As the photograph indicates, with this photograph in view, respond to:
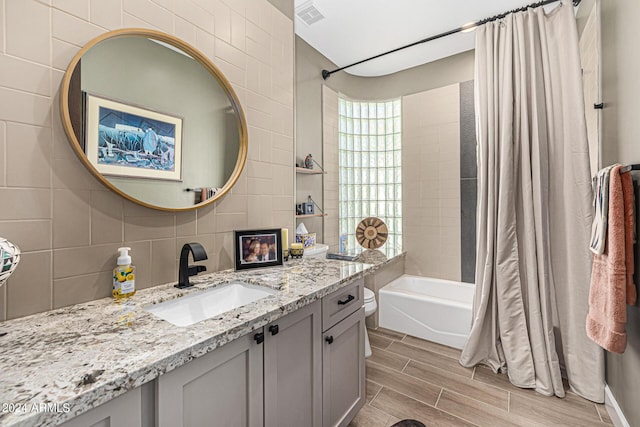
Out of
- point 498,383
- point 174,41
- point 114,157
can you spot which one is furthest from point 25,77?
point 498,383

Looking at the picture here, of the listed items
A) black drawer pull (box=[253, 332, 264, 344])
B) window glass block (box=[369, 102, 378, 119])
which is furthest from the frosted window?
black drawer pull (box=[253, 332, 264, 344])

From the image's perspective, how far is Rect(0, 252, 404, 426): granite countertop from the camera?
490 millimetres

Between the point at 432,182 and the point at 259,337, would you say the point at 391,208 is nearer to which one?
the point at 432,182

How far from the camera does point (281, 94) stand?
174 cm

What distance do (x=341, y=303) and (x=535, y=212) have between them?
4.86 ft

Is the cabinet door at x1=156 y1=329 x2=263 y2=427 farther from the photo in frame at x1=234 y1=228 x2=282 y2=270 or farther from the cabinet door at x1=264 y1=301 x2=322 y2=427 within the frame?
the photo in frame at x1=234 y1=228 x2=282 y2=270

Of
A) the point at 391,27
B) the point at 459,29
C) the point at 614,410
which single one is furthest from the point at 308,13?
the point at 614,410

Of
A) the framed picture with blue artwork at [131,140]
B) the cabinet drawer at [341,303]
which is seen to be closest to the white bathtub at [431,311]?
the cabinet drawer at [341,303]

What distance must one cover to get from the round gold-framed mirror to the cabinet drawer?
72 centimetres

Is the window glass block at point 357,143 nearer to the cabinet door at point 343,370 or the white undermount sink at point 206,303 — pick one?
the cabinet door at point 343,370

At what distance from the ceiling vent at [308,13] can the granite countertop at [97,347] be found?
2.13m

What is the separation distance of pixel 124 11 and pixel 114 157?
1.82ft

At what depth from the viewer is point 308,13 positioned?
7.29 ft

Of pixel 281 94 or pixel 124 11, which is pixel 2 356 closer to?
pixel 124 11
